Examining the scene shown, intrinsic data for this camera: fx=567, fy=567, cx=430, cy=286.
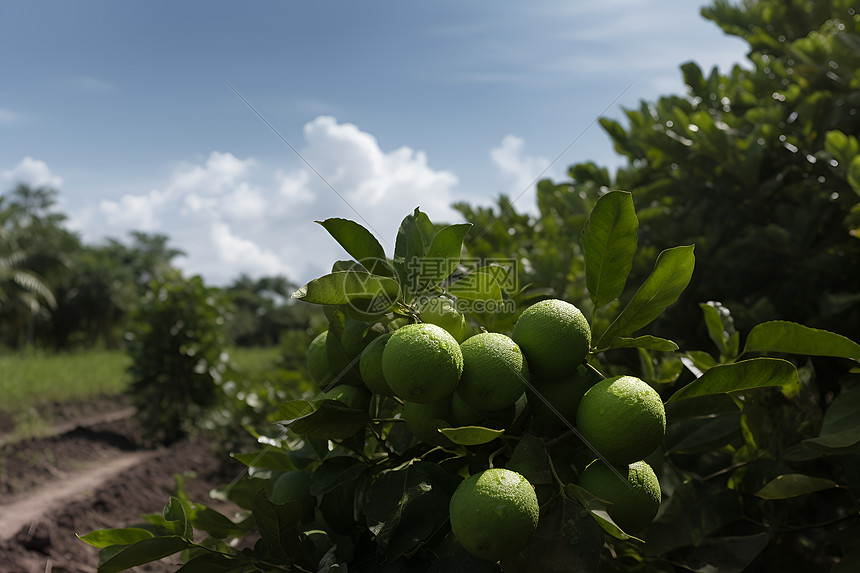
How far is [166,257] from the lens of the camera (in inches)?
2343

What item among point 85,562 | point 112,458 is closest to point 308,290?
point 85,562

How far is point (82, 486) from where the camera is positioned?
19.0ft

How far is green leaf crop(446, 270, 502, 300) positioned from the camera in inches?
39.4

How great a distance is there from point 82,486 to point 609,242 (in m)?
6.51

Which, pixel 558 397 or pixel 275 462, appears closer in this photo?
pixel 558 397

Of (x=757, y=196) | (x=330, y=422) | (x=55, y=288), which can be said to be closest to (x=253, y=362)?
(x=757, y=196)

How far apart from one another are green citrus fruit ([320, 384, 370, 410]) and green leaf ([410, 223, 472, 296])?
0.21 meters

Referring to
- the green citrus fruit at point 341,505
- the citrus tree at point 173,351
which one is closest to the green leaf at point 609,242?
the green citrus fruit at point 341,505

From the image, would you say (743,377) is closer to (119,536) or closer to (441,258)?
(441,258)

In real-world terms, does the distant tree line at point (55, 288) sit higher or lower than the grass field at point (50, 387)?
higher

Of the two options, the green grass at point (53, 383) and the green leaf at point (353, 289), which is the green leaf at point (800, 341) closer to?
the green leaf at point (353, 289)

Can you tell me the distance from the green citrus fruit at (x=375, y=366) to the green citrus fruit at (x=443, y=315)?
0.24 feet

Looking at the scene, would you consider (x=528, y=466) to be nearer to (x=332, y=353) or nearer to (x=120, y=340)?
(x=332, y=353)

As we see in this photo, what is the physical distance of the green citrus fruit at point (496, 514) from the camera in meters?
0.74
